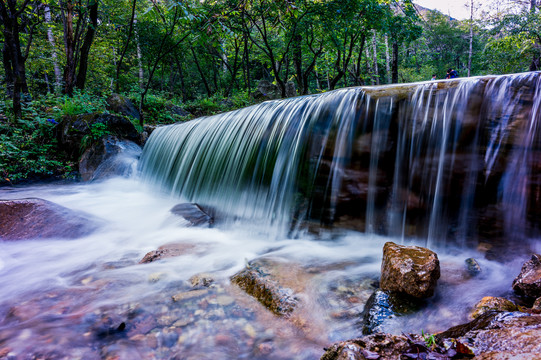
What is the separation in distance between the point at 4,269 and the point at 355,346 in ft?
12.6

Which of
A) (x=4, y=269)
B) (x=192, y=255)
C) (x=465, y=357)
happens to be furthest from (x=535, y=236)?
(x=4, y=269)

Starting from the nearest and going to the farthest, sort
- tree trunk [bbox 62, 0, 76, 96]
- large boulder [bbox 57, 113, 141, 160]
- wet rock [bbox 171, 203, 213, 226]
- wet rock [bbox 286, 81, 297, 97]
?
wet rock [bbox 171, 203, 213, 226]
large boulder [bbox 57, 113, 141, 160]
tree trunk [bbox 62, 0, 76, 96]
wet rock [bbox 286, 81, 297, 97]

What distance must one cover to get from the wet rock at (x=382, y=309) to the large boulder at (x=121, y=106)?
39.0ft

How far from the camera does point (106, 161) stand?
8.41 m

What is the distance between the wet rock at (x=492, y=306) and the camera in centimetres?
170

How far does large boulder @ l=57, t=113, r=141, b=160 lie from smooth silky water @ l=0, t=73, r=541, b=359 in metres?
4.67

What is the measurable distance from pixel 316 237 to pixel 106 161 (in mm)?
7602

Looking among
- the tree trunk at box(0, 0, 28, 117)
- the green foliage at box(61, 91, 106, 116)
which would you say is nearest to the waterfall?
the green foliage at box(61, 91, 106, 116)

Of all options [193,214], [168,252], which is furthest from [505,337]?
[193,214]

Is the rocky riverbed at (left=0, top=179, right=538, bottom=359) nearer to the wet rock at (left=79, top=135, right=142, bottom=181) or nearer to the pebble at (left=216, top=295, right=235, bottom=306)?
the pebble at (left=216, top=295, right=235, bottom=306)

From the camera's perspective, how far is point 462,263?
2664mm

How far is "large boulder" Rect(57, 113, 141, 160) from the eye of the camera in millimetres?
8453

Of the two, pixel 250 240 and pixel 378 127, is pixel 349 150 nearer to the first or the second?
pixel 378 127

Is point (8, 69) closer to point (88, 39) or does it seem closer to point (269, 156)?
point (88, 39)
